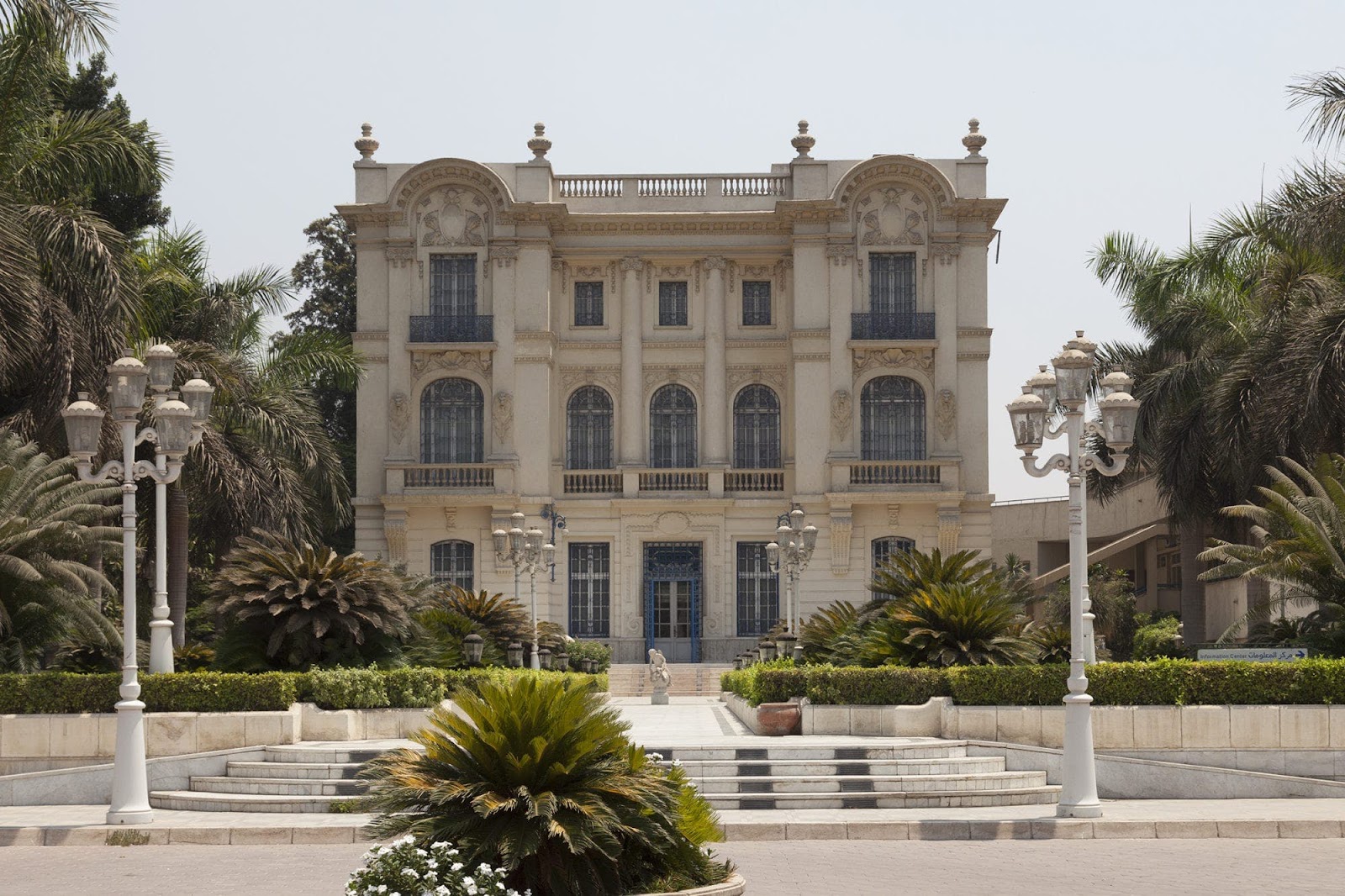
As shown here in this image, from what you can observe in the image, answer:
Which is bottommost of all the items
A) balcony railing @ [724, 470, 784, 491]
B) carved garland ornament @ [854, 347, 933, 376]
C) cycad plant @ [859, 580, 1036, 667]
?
cycad plant @ [859, 580, 1036, 667]

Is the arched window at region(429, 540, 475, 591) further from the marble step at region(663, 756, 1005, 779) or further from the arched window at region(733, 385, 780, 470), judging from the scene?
the marble step at region(663, 756, 1005, 779)

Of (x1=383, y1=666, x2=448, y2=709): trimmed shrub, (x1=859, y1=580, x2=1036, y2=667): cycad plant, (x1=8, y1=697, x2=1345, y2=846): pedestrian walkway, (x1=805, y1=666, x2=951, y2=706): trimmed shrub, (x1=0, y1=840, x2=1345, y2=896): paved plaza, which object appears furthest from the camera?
(x1=383, y1=666, x2=448, y2=709): trimmed shrub

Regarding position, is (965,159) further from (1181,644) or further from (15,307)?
(15,307)

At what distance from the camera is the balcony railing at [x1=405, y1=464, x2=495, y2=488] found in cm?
4706

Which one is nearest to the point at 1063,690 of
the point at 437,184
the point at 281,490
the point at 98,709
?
the point at 98,709

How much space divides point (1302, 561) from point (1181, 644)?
16509mm

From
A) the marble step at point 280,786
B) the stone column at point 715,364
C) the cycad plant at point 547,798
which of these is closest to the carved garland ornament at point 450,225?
the stone column at point 715,364

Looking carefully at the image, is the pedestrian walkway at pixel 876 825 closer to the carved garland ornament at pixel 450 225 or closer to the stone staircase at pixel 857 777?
the stone staircase at pixel 857 777

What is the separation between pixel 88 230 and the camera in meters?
26.7

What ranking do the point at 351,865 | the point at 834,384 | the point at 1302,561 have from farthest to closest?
the point at 834,384 → the point at 1302,561 → the point at 351,865

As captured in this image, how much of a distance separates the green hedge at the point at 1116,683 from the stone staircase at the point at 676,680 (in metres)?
21.2

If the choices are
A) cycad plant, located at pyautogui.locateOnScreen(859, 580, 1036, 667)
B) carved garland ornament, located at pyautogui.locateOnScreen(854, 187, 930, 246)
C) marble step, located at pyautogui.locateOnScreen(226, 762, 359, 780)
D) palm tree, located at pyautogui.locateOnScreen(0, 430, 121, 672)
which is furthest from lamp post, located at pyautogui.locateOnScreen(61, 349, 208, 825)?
carved garland ornament, located at pyautogui.locateOnScreen(854, 187, 930, 246)

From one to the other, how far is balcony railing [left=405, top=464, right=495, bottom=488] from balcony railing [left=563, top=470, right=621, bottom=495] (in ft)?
7.65

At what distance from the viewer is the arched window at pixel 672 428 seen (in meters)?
48.8
